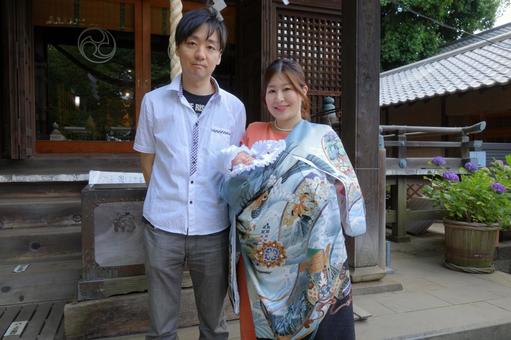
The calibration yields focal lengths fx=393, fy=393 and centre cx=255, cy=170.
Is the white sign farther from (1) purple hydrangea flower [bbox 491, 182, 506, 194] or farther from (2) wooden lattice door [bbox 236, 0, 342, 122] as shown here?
(1) purple hydrangea flower [bbox 491, 182, 506, 194]

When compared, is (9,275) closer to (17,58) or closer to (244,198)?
(17,58)

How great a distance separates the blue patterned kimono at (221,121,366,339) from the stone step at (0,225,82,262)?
2847 mm

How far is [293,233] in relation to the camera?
1.84 meters

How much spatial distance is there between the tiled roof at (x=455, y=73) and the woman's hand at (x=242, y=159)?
713 centimetres

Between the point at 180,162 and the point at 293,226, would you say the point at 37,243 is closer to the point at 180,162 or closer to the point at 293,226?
the point at 180,162

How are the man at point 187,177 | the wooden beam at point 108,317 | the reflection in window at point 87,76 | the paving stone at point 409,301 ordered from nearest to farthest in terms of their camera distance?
the man at point 187,177, the wooden beam at point 108,317, the paving stone at point 409,301, the reflection in window at point 87,76

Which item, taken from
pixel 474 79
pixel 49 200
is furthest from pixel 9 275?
pixel 474 79

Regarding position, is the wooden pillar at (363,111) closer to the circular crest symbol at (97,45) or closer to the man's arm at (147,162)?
the man's arm at (147,162)

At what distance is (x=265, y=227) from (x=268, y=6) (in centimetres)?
424

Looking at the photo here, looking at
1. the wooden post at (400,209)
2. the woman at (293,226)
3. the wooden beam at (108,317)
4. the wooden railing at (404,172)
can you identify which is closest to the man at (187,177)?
the woman at (293,226)

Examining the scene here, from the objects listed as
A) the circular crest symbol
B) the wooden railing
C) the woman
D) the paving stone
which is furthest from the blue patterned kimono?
the circular crest symbol

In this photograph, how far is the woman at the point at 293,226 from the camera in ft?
5.99

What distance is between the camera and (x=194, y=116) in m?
2.01

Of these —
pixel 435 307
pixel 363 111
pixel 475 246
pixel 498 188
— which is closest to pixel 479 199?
pixel 498 188
